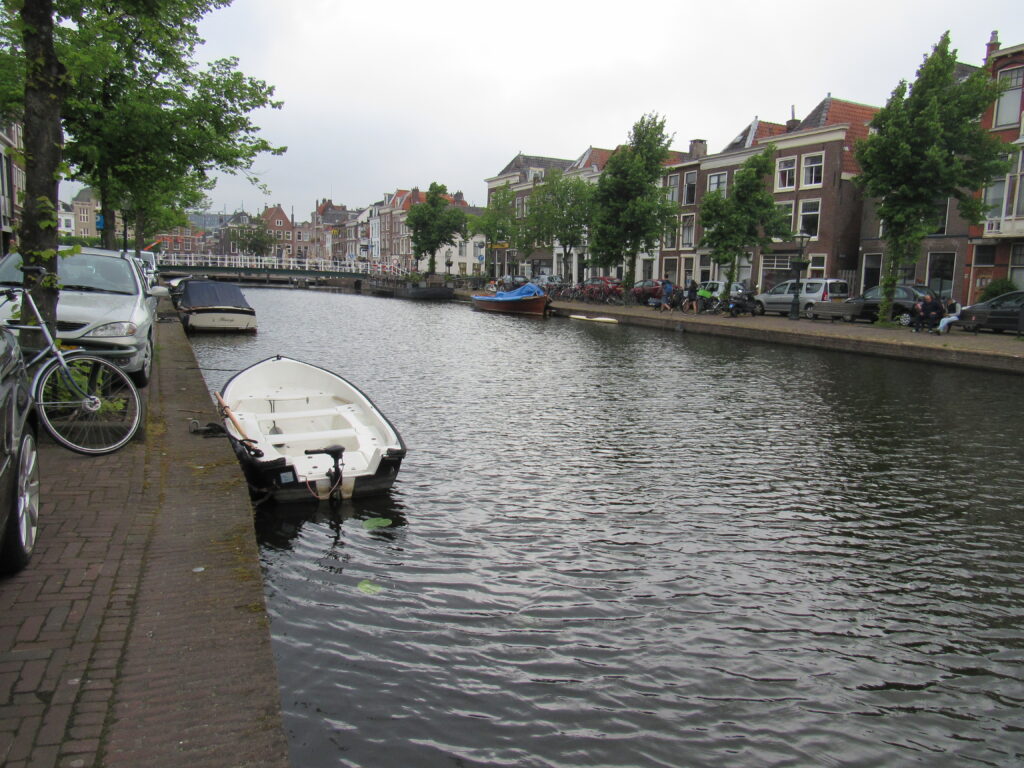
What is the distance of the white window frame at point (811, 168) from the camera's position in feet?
131

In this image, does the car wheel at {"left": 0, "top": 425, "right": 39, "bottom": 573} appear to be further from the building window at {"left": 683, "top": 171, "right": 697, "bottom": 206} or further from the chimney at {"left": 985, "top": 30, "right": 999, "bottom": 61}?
the building window at {"left": 683, "top": 171, "right": 697, "bottom": 206}

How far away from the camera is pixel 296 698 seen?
13.5 feet

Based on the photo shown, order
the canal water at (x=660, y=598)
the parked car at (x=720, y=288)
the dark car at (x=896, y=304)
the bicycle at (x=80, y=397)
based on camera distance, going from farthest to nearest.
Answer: the parked car at (x=720, y=288) < the dark car at (x=896, y=304) < the bicycle at (x=80, y=397) < the canal water at (x=660, y=598)

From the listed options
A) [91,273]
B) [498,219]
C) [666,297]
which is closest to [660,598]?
[91,273]

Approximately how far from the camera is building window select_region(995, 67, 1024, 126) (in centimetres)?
2958

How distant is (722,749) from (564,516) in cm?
348

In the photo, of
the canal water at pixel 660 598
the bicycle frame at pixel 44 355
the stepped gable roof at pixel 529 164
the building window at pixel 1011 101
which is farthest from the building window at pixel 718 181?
the bicycle frame at pixel 44 355

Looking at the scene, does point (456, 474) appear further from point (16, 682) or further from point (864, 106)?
point (864, 106)

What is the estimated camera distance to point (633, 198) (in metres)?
39.8

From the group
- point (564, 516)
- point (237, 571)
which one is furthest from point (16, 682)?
point (564, 516)

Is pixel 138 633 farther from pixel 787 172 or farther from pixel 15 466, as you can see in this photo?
pixel 787 172

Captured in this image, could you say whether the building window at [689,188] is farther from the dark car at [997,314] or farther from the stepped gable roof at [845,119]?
the dark car at [997,314]

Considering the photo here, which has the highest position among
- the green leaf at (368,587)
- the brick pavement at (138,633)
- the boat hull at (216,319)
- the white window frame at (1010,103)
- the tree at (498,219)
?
the white window frame at (1010,103)

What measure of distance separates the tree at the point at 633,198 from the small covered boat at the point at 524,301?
4.91 metres
